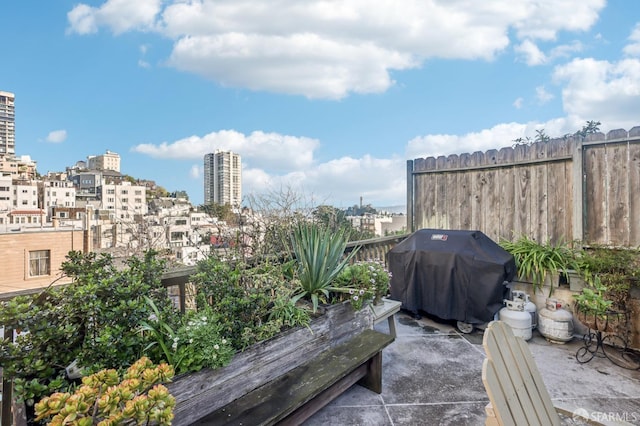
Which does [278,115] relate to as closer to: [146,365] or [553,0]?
[553,0]

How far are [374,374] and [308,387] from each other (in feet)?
2.81

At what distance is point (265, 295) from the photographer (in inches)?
77.2

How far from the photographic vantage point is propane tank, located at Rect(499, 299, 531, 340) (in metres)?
3.09

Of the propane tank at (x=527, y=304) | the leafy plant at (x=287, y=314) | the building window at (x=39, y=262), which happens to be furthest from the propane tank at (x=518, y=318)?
the building window at (x=39, y=262)

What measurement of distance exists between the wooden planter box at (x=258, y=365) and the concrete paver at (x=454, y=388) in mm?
472

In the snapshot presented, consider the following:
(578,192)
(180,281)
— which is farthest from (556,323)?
(180,281)

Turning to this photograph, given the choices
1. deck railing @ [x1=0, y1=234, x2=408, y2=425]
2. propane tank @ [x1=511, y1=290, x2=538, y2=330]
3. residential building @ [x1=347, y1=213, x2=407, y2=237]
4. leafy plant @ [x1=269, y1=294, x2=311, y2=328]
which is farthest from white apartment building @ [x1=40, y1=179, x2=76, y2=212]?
propane tank @ [x1=511, y1=290, x2=538, y2=330]

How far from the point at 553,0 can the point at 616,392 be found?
4.52 meters

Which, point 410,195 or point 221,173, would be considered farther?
point 221,173

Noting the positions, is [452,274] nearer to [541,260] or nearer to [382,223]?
[541,260]

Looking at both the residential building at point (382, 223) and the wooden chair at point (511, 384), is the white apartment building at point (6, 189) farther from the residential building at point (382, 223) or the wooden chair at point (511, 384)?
the wooden chair at point (511, 384)

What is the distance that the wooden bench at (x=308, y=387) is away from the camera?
55.4 inches

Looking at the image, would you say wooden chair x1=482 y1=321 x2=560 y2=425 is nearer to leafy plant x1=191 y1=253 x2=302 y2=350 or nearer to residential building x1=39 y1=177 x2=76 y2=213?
leafy plant x1=191 y1=253 x2=302 y2=350

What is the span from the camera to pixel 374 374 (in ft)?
7.56
